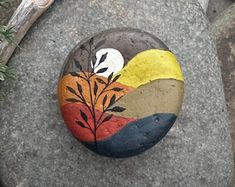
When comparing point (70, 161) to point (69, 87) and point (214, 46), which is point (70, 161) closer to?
point (69, 87)

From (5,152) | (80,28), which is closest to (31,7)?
(80,28)

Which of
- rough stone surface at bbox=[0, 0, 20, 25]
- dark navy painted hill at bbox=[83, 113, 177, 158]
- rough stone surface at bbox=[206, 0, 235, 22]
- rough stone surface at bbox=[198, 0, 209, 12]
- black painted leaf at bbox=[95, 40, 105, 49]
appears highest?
black painted leaf at bbox=[95, 40, 105, 49]

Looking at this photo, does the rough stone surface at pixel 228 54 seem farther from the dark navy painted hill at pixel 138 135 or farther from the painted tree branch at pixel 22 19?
the painted tree branch at pixel 22 19

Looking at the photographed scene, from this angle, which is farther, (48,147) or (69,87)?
(48,147)

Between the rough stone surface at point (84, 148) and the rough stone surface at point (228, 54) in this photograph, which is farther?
the rough stone surface at point (228, 54)

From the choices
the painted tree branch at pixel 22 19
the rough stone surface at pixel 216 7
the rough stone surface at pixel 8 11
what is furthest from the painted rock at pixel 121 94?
the rough stone surface at pixel 216 7

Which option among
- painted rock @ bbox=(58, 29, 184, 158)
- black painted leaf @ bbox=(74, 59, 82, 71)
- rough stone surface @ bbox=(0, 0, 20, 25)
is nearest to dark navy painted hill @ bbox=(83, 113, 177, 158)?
painted rock @ bbox=(58, 29, 184, 158)

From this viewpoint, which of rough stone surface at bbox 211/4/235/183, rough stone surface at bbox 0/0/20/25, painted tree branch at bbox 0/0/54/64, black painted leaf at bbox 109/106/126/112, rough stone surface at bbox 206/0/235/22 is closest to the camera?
black painted leaf at bbox 109/106/126/112

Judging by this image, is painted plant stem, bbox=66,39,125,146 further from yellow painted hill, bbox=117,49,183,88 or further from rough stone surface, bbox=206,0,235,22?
rough stone surface, bbox=206,0,235,22
